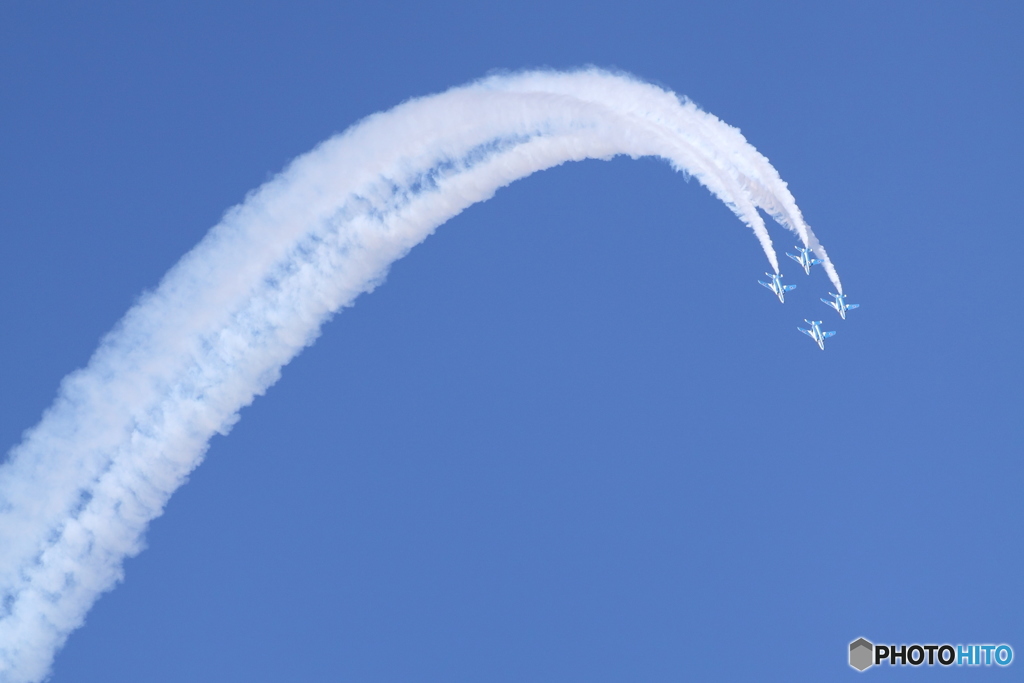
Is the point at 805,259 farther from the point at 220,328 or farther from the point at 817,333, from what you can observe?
the point at 220,328

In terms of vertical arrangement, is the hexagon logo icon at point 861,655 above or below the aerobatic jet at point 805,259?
below

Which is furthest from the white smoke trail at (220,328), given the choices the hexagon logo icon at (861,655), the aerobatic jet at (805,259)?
the hexagon logo icon at (861,655)

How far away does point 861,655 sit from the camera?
2481cm

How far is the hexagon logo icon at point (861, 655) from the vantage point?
81.0ft

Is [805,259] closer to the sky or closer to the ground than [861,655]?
closer to the sky

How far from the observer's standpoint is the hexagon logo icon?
2470 cm

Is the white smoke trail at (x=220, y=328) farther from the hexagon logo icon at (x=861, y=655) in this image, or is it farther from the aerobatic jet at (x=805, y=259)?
the hexagon logo icon at (x=861, y=655)

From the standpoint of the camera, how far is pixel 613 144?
69.7 ft

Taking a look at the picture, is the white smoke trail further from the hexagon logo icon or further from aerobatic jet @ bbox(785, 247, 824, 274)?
the hexagon logo icon

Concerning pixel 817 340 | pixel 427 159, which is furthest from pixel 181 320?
pixel 817 340

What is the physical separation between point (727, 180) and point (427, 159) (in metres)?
7.34

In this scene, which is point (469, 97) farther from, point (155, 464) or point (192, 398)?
point (155, 464)

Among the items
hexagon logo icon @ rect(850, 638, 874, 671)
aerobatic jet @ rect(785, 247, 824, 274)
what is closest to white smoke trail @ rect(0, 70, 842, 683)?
aerobatic jet @ rect(785, 247, 824, 274)

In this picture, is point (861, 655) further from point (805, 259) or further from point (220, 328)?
point (220, 328)
